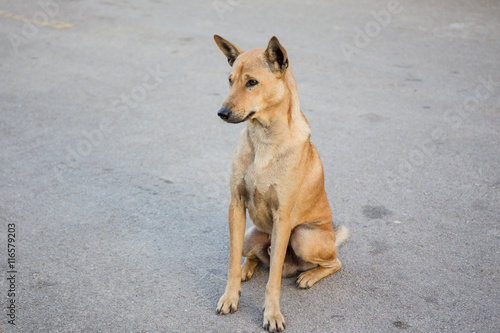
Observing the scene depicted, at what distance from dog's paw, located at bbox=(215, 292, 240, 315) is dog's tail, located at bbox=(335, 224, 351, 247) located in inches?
41.0

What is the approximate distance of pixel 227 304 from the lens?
343cm

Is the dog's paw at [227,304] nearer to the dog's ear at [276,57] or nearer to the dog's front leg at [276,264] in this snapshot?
the dog's front leg at [276,264]

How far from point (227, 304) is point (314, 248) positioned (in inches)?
29.2

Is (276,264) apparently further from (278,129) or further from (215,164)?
(215,164)

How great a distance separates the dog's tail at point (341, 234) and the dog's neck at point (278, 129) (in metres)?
1.01

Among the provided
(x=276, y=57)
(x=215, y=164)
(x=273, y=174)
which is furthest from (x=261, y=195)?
(x=215, y=164)

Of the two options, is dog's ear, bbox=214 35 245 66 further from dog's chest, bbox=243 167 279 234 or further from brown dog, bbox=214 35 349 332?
dog's chest, bbox=243 167 279 234

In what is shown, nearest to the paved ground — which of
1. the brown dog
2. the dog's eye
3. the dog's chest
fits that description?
the brown dog

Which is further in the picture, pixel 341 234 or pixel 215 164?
pixel 215 164

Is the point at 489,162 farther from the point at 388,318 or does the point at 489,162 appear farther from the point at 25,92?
the point at 25,92

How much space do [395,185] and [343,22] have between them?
5502 mm

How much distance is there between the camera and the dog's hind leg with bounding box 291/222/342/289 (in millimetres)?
3621

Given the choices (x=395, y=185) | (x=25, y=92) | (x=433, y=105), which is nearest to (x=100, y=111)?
(x=25, y=92)

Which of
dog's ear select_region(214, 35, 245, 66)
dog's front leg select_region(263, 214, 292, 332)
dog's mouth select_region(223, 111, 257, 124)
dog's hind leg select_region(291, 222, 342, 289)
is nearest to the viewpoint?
dog's mouth select_region(223, 111, 257, 124)
